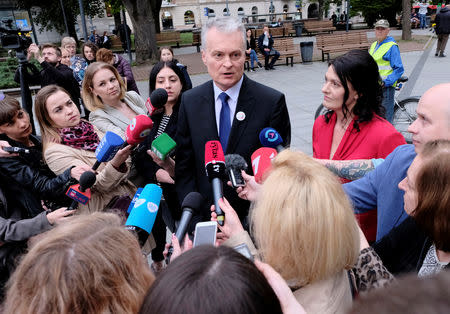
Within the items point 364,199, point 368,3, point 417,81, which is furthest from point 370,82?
point 368,3

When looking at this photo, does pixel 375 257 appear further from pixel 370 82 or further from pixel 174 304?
pixel 370 82

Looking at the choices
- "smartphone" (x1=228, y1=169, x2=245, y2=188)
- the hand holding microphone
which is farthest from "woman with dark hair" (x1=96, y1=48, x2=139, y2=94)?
the hand holding microphone

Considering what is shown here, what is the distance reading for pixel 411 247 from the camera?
1.33 m

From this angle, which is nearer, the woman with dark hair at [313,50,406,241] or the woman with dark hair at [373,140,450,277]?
the woman with dark hair at [373,140,450,277]

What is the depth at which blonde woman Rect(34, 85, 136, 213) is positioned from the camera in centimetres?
216

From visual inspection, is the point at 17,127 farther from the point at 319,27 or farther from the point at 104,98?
the point at 319,27

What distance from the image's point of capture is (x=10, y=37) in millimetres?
4398

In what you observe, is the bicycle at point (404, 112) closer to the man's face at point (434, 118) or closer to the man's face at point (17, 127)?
the man's face at point (434, 118)

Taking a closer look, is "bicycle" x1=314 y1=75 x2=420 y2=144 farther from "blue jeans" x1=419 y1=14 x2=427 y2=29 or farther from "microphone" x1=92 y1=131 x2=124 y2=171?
"blue jeans" x1=419 y1=14 x2=427 y2=29

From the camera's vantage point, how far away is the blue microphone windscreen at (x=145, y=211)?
1.51m

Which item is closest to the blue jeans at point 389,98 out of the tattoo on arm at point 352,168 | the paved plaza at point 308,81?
the paved plaza at point 308,81

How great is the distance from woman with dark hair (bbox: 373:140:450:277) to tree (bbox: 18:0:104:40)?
28.8 metres

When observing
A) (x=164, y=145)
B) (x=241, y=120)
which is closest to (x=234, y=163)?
(x=241, y=120)

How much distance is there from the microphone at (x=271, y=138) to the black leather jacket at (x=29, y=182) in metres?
1.20
